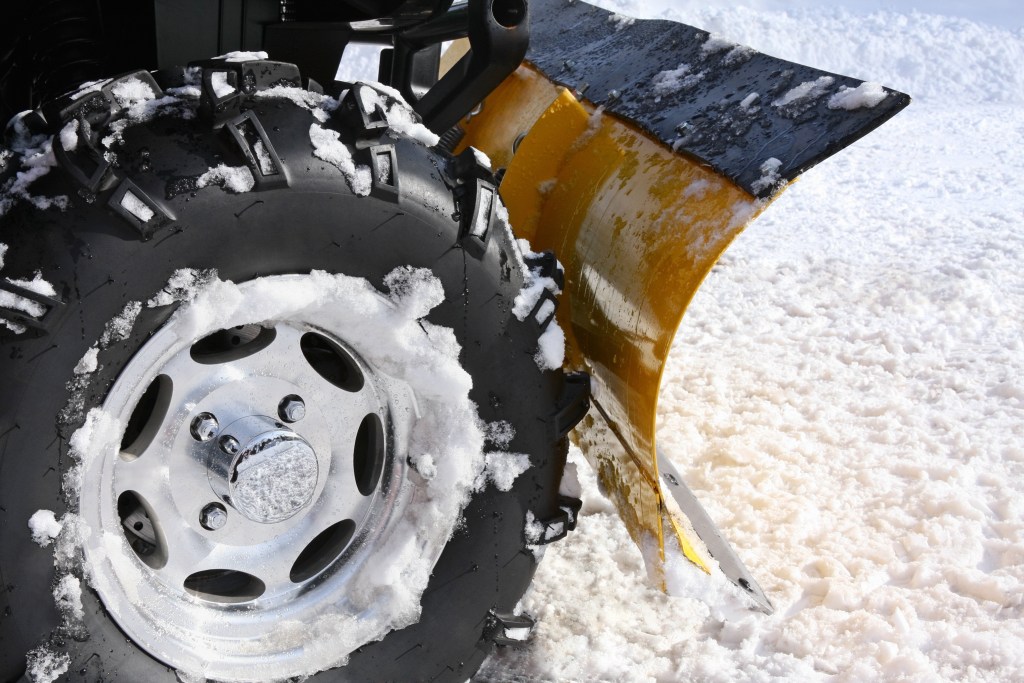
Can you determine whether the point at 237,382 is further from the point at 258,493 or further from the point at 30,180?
the point at 30,180

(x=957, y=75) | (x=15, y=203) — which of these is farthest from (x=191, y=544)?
(x=957, y=75)

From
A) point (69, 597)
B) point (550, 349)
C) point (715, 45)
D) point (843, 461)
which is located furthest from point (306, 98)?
point (843, 461)

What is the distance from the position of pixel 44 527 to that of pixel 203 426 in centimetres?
30

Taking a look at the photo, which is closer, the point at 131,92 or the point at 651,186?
the point at 131,92

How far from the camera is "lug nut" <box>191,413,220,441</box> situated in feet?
5.32

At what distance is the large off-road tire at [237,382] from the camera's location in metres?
1.39

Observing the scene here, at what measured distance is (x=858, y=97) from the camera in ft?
6.09

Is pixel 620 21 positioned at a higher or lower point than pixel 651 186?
higher

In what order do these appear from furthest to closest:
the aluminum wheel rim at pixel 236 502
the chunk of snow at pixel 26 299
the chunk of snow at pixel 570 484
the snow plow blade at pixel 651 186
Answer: the chunk of snow at pixel 570 484 < the snow plow blade at pixel 651 186 < the aluminum wheel rim at pixel 236 502 < the chunk of snow at pixel 26 299

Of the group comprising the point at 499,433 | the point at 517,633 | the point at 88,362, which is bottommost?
the point at 517,633

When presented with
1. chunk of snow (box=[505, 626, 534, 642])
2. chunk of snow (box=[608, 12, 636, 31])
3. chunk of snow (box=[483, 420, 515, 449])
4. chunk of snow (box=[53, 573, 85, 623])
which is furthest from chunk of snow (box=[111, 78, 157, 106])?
chunk of snow (box=[608, 12, 636, 31])

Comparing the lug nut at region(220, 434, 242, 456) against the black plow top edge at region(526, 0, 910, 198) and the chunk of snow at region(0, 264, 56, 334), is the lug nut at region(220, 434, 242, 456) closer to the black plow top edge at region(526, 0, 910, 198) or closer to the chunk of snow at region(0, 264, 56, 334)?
the chunk of snow at region(0, 264, 56, 334)

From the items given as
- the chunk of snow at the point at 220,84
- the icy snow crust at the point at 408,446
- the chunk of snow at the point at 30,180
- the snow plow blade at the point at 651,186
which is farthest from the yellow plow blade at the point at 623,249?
the chunk of snow at the point at 30,180

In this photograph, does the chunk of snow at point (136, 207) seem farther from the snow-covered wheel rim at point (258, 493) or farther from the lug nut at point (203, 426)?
Result: the lug nut at point (203, 426)
